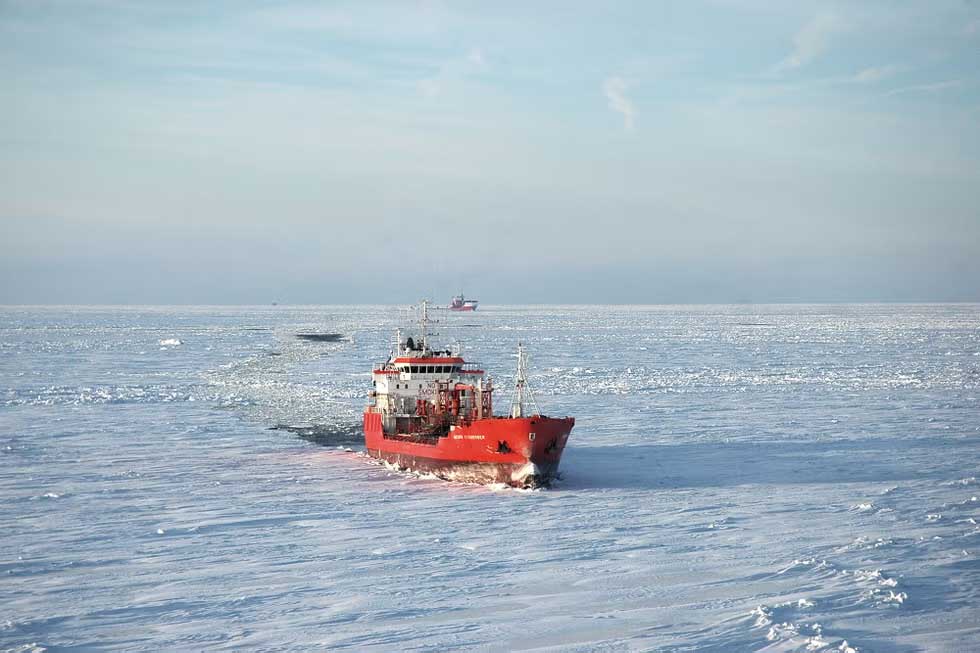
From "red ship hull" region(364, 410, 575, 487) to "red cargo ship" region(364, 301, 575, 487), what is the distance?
0.10ft

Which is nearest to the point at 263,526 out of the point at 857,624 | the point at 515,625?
the point at 515,625

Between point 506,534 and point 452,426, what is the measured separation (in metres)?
12.5

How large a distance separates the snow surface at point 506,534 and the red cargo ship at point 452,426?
Result: 102cm

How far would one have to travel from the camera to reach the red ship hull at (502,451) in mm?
29031

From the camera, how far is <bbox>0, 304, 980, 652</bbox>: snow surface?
52.3ft

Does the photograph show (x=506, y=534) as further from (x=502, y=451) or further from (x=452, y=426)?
(x=452, y=426)

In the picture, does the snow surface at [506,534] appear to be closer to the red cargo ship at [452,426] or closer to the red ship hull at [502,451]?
the red ship hull at [502,451]

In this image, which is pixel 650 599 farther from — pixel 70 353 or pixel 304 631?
pixel 70 353

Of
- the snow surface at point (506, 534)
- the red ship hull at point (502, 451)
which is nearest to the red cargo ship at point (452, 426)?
the red ship hull at point (502, 451)

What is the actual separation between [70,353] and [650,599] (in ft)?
288

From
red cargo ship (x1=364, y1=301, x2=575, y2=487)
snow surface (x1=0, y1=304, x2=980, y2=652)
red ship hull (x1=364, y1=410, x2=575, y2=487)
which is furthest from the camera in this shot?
red cargo ship (x1=364, y1=301, x2=575, y2=487)

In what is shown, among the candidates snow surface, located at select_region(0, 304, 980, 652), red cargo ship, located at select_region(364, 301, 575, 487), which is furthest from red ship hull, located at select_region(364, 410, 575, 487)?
snow surface, located at select_region(0, 304, 980, 652)

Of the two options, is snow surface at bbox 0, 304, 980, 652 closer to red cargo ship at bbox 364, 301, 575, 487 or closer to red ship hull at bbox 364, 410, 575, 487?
red ship hull at bbox 364, 410, 575, 487

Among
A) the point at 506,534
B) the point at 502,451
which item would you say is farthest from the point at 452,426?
the point at 506,534
